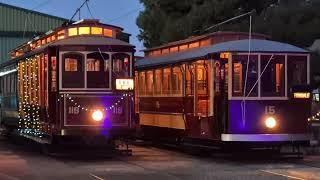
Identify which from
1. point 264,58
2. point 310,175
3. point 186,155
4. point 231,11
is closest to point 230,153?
point 186,155

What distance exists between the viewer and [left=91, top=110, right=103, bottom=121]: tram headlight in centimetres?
1833

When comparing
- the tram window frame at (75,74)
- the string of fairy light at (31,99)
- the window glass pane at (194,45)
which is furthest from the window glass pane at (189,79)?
the tram window frame at (75,74)

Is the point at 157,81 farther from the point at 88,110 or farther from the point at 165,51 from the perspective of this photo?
the point at 88,110

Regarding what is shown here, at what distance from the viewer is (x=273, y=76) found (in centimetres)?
1852

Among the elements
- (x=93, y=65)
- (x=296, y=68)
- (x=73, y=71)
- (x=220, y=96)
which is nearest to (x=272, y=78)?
(x=296, y=68)

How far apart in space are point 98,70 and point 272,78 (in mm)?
4566

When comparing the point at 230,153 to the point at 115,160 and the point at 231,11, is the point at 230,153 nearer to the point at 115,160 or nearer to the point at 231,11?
the point at 115,160

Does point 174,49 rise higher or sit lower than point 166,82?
higher

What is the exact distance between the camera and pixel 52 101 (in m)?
18.6

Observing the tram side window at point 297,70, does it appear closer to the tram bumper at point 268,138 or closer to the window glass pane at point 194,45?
the tram bumper at point 268,138

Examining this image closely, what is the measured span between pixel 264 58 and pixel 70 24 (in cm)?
569

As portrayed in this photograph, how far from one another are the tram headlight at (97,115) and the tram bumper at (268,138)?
10.4ft

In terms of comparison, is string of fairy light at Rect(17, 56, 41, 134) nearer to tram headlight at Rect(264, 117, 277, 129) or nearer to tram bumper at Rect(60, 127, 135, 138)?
tram bumper at Rect(60, 127, 135, 138)

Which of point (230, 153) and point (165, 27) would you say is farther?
point (165, 27)
